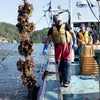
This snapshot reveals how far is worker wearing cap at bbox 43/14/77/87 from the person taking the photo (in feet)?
19.1

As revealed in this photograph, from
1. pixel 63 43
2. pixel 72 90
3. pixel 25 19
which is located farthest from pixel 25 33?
pixel 72 90

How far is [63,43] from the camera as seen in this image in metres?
5.89

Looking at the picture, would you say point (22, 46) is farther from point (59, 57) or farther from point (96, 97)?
point (96, 97)

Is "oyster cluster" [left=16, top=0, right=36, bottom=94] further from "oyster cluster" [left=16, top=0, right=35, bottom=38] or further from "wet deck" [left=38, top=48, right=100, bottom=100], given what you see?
"wet deck" [left=38, top=48, right=100, bottom=100]

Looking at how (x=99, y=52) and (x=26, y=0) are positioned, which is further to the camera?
(x=26, y=0)

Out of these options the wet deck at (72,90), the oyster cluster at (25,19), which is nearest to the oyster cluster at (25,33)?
the oyster cluster at (25,19)

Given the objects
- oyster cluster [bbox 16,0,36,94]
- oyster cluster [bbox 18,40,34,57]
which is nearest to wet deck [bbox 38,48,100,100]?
oyster cluster [bbox 16,0,36,94]

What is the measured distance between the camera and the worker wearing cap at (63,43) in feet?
19.1

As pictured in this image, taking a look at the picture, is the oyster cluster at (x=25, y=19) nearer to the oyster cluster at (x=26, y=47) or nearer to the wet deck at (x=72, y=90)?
the oyster cluster at (x=26, y=47)

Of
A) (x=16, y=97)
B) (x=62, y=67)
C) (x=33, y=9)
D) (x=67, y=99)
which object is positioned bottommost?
(x=16, y=97)

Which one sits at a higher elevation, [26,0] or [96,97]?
[26,0]

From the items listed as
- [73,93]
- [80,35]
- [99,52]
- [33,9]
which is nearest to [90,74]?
[80,35]

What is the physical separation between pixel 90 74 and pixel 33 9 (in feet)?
9.86

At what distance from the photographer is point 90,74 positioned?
8.05 m
